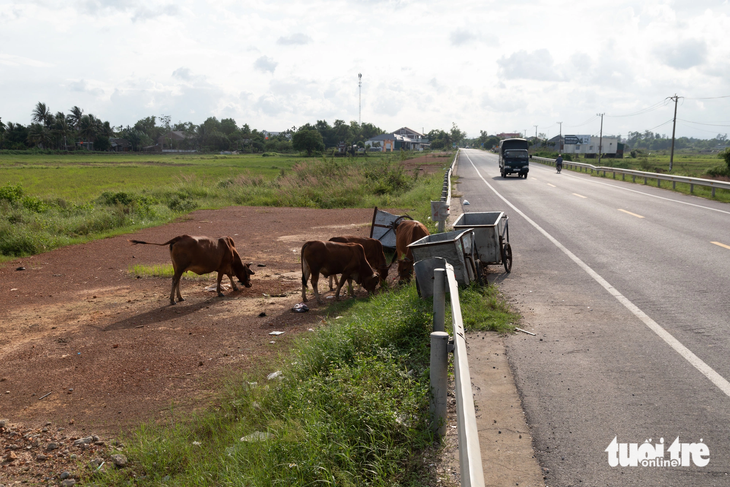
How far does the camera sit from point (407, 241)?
983 cm

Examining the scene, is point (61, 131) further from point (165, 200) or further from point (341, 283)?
point (341, 283)

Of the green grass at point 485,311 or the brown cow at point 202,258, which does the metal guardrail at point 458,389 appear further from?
the brown cow at point 202,258

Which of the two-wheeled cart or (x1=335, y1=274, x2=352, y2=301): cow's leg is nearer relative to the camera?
the two-wheeled cart

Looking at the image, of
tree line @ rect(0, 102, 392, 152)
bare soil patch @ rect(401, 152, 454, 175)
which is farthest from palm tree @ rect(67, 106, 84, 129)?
bare soil patch @ rect(401, 152, 454, 175)

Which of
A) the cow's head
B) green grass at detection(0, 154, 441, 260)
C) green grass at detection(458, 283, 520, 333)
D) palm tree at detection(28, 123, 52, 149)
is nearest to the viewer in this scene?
green grass at detection(458, 283, 520, 333)

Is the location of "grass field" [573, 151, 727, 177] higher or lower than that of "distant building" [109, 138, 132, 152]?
lower

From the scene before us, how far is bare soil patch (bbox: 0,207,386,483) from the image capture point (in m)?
5.40

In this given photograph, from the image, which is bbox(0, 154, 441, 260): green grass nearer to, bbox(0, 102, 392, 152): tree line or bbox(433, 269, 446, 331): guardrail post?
bbox(433, 269, 446, 331): guardrail post

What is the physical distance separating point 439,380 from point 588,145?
114 m

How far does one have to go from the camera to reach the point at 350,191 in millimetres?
26688

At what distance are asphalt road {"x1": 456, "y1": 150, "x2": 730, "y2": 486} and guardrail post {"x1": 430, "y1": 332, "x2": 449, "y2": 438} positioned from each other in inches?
27.8

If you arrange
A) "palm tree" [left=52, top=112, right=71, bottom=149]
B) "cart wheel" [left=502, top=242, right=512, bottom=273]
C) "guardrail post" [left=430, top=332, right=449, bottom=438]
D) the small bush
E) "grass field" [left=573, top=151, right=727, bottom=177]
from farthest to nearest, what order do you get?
"palm tree" [left=52, top=112, right=71, bottom=149]
"grass field" [left=573, top=151, right=727, bottom=177]
the small bush
"cart wheel" [left=502, top=242, right=512, bottom=273]
"guardrail post" [left=430, top=332, right=449, bottom=438]

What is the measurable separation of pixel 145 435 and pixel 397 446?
2.35m

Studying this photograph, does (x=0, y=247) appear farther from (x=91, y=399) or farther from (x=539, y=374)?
(x=539, y=374)
